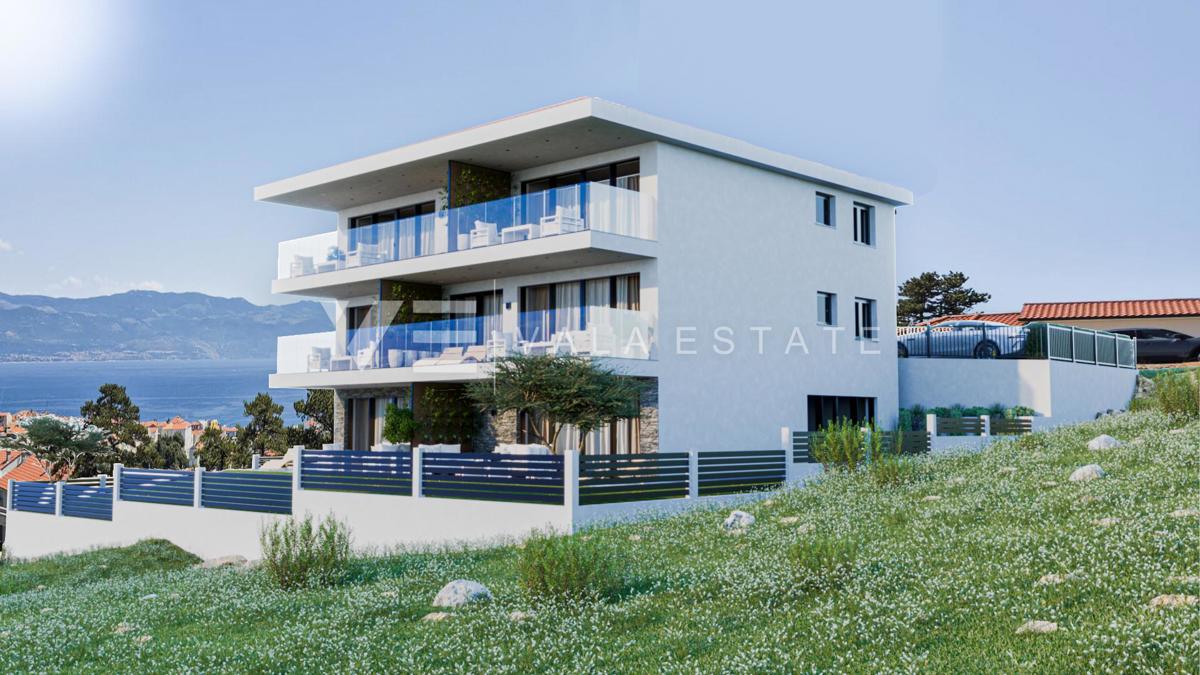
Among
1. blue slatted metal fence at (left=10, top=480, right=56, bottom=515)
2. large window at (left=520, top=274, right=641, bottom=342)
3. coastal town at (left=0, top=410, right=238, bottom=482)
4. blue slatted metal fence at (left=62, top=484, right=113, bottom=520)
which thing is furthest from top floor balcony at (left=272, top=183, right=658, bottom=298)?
coastal town at (left=0, top=410, right=238, bottom=482)

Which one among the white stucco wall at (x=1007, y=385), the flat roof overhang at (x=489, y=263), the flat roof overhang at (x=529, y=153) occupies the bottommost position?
the white stucco wall at (x=1007, y=385)

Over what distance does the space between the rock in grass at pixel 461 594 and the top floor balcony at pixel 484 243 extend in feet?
39.5

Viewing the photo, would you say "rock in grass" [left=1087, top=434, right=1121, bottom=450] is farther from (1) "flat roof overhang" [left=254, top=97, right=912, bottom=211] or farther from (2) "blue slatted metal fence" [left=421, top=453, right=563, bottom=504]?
(1) "flat roof overhang" [left=254, top=97, right=912, bottom=211]

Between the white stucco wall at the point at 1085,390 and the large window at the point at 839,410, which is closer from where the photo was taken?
the large window at the point at 839,410

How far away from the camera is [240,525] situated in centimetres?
2339

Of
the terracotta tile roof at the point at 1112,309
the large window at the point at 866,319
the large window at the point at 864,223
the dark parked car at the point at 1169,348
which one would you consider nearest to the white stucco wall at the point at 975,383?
the large window at the point at 866,319

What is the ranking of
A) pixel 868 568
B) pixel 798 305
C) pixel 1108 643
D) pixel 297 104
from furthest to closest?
1. pixel 297 104
2. pixel 798 305
3. pixel 868 568
4. pixel 1108 643

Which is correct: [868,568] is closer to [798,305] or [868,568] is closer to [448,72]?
[798,305]

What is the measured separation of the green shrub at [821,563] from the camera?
10.2 m

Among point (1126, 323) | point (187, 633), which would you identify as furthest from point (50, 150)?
point (187, 633)

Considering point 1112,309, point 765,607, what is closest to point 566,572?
point 765,607

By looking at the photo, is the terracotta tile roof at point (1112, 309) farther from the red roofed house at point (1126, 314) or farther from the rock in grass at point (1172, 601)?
the rock in grass at point (1172, 601)

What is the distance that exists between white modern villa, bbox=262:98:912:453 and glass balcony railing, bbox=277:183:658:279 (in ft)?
0.16

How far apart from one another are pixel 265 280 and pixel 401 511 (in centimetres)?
1348
